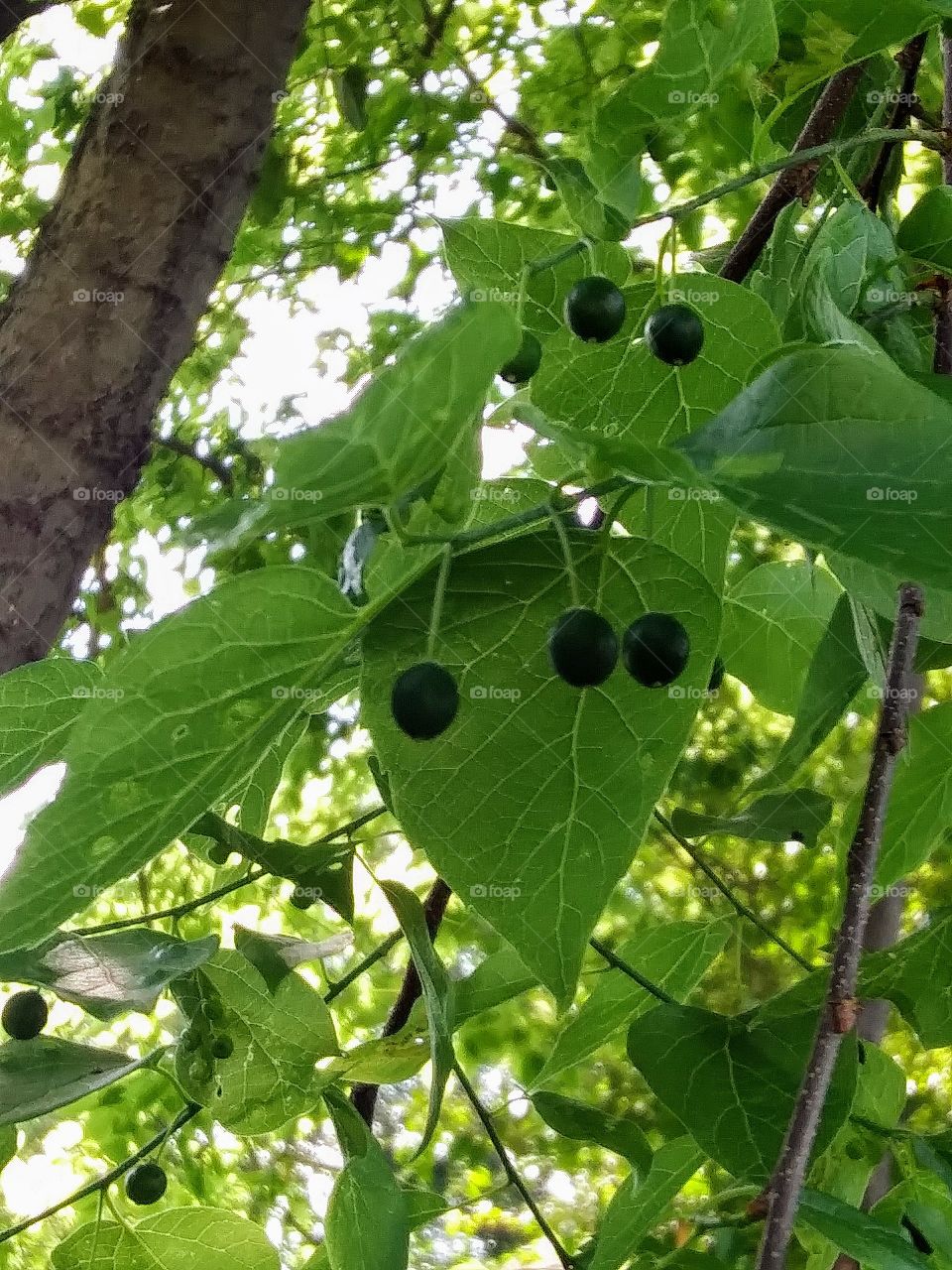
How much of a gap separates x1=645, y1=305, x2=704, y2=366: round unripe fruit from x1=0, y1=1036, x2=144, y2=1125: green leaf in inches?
15.4

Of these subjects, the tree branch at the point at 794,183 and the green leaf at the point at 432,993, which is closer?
the green leaf at the point at 432,993

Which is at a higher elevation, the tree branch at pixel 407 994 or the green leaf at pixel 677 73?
the green leaf at pixel 677 73

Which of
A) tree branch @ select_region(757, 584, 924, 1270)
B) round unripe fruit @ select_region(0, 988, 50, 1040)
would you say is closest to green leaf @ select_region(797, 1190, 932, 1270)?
tree branch @ select_region(757, 584, 924, 1270)

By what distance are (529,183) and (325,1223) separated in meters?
1.42

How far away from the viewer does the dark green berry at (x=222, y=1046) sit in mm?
543

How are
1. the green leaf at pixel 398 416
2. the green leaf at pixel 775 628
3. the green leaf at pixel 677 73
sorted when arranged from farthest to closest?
the green leaf at pixel 775 628 < the green leaf at pixel 677 73 < the green leaf at pixel 398 416

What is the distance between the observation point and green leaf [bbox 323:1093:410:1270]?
519 millimetres

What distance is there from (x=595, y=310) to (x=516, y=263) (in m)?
0.10

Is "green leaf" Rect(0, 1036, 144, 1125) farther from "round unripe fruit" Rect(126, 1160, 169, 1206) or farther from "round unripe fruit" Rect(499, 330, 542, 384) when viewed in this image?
"round unripe fruit" Rect(499, 330, 542, 384)

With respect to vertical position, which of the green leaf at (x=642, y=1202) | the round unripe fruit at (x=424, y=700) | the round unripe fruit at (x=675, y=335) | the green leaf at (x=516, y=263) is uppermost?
the green leaf at (x=516, y=263)

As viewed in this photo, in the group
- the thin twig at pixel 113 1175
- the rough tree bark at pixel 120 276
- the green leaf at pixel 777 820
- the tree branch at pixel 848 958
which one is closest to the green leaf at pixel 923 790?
the green leaf at pixel 777 820

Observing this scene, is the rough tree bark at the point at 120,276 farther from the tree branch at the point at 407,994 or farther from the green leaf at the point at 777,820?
the green leaf at the point at 777,820

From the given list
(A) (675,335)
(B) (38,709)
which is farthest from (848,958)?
(B) (38,709)

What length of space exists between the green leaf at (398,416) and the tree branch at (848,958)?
22 centimetres
